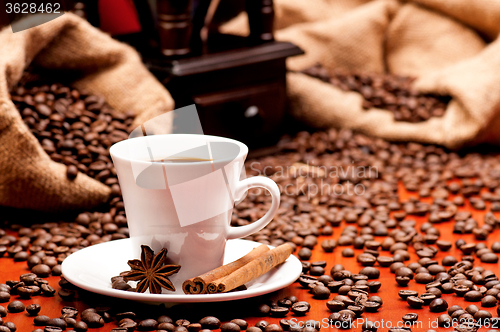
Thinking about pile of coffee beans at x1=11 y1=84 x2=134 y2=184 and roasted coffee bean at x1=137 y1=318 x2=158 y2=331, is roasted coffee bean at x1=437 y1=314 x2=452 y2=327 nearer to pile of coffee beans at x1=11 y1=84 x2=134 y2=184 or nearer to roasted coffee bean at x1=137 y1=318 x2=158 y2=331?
roasted coffee bean at x1=137 y1=318 x2=158 y2=331

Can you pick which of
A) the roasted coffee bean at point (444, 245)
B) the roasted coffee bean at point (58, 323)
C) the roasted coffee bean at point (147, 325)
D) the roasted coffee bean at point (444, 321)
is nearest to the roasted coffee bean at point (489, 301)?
the roasted coffee bean at point (444, 321)

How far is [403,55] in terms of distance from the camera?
8.18ft

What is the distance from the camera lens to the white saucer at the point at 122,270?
815 mm

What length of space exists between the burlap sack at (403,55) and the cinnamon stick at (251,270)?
123 centimetres

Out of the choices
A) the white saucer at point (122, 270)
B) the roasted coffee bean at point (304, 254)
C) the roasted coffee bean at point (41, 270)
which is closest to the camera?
the white saucer at point (122, 270)

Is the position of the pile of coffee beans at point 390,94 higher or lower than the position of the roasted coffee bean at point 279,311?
lower

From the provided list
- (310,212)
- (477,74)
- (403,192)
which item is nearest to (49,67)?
(310,212)

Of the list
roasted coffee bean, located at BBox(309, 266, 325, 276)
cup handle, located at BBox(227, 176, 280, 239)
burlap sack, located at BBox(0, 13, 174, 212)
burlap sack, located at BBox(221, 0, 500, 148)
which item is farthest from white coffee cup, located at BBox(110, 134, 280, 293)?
burlap sack, located at BBox(221, 0, 500, 148)

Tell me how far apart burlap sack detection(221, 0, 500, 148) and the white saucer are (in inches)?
46.9

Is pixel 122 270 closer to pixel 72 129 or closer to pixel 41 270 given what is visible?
pixel 41 270

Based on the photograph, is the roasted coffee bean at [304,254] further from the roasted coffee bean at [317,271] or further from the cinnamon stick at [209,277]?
the cinnamon stick at [209,277]

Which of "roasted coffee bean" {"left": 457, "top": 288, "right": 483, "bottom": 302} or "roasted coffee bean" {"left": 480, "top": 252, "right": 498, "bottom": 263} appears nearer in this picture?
"roasted coffee bean" {"left": 457, "top": 288, "right": 483, "bottom": 302}

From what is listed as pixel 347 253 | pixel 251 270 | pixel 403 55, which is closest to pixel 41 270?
pixel 251 270

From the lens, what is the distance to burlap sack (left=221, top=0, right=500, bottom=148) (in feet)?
6.52
